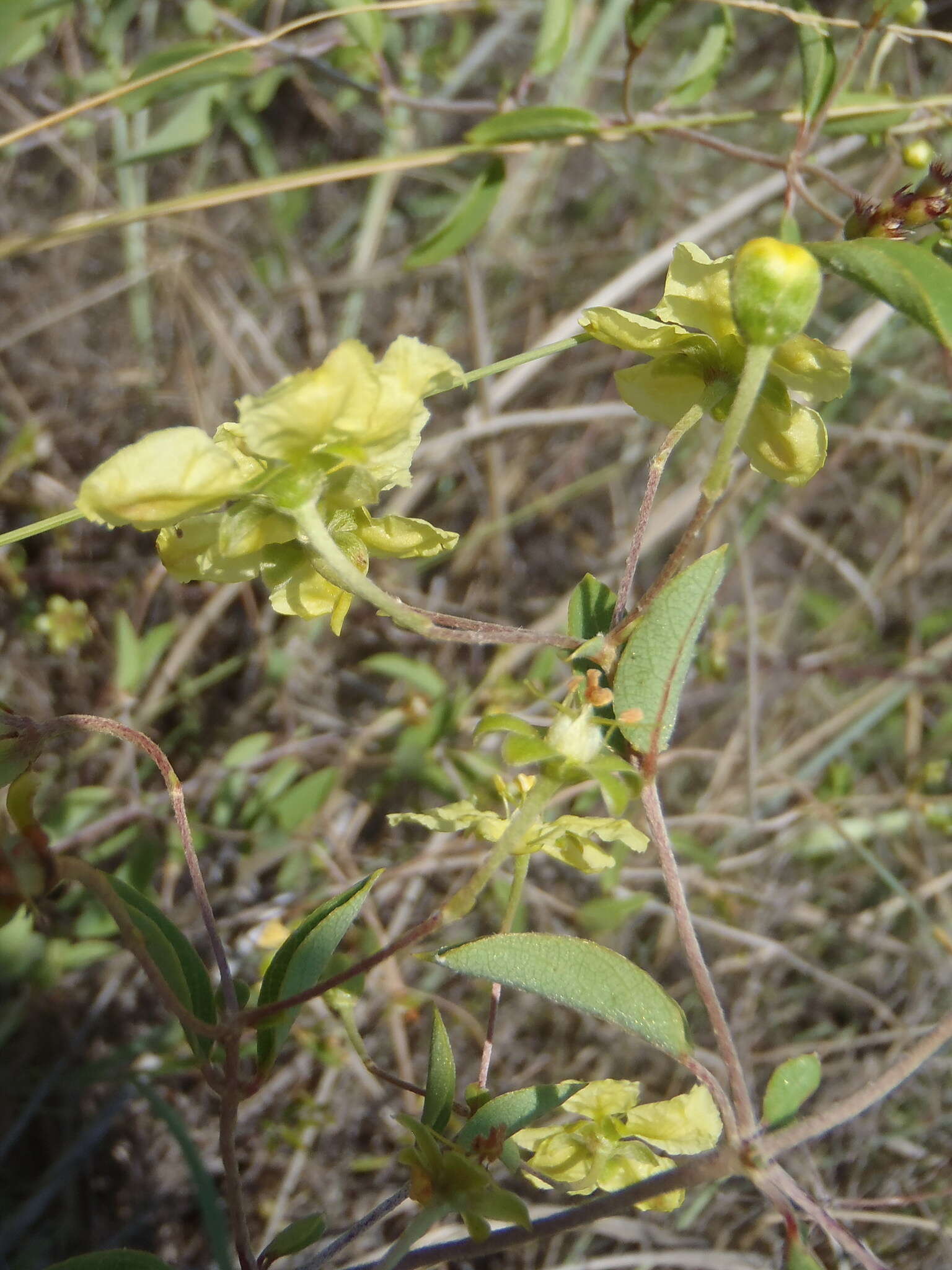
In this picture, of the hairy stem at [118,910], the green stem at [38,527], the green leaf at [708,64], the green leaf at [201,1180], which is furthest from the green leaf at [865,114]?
the green leaf at [201,1180]

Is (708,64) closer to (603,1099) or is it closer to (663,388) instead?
(663,388)

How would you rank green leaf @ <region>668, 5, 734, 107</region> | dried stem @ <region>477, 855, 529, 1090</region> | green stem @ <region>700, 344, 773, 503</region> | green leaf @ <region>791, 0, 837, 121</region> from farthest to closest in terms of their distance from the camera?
green leaf @ <region>668, 5, 734, 107</region> < green leaf @ <region>791, 0, 837, 121</region> < dried stem @ <region>477, 855, 529, 1090</region> < green stem @ <region>700, 344, 773, 503</region>

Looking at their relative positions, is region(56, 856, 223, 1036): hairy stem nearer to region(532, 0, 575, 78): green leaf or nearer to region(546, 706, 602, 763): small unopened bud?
region(546, 706, 602, 763): small unopened bud

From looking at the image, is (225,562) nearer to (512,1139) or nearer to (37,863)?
(37,863)

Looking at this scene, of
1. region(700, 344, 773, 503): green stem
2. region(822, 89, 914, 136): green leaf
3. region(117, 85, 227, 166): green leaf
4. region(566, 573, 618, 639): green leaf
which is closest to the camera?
region(700, 344, 773, 503): green stem

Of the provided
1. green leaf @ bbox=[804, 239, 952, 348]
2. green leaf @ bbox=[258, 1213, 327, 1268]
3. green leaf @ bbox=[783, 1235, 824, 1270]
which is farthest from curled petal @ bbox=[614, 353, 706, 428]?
green leaf @ bbox=[258, 1213, 327, 1268]

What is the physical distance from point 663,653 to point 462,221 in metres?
1.13

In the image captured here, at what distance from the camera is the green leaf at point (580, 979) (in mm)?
854

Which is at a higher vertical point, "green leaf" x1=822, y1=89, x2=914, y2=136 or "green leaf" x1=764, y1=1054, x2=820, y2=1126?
"green leaf" x1=822, y1=89, x2=914, y2=136

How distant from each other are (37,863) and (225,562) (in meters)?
0.31

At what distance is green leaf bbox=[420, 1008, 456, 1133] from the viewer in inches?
37.9

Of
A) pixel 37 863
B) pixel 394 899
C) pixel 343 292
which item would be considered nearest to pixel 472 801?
pixel 37 863

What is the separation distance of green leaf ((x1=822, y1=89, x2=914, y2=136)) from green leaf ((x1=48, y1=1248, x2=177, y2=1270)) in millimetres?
1604

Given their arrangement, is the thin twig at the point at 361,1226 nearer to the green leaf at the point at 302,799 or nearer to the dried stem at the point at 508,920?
the dried stem at the point at 508,920
